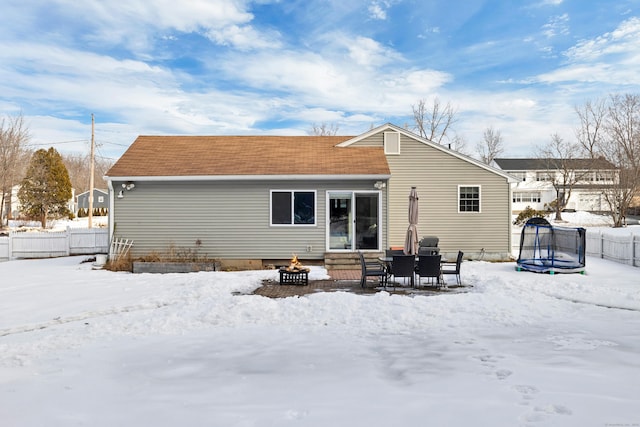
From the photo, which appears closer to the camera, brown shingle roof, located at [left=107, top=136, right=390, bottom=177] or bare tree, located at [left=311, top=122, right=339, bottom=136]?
brown shingle roof, located at [left=107, top=136, right=390, bottom=177]

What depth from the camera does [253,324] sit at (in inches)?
275

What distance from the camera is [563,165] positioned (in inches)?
Answer: 1751

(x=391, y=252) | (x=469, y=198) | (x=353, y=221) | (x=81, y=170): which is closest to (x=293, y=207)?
(x=353, y=221)

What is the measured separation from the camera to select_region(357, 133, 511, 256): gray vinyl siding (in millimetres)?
14547

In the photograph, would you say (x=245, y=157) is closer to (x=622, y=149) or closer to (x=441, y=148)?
(x=441, y=148)

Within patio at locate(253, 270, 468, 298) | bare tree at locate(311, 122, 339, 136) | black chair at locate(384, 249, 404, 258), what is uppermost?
bare tree at locate(311, 122, 339, 136)

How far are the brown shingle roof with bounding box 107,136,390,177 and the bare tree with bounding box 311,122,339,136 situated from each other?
24.1 m

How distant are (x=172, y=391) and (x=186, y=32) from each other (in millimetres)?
18311

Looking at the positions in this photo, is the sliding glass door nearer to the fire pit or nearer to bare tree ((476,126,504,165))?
Answer: the fire pit

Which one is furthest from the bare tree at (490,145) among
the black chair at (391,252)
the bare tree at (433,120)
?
the black chair at (391,252)

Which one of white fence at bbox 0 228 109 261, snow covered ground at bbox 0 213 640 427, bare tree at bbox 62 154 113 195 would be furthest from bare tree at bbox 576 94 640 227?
bare tree at bbox 62 154 113 195

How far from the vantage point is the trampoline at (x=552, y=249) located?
12.0 meters

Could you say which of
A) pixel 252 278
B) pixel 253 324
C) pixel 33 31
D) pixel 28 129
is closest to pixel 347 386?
pixel 253 324

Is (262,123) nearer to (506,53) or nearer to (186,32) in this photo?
(186,32)
